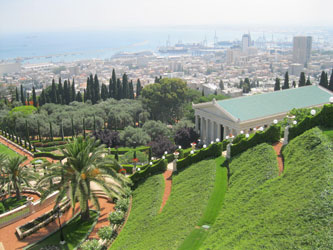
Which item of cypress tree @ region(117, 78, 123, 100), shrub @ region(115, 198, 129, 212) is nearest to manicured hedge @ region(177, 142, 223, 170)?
shrub @ region(115, 198, 129, 212)

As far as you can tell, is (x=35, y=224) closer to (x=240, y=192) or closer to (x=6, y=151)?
(x=240, y=192)

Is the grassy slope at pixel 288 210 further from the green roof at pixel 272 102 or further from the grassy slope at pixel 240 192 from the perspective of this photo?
the green roof at pixel 272 102

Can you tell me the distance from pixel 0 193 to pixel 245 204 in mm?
20707

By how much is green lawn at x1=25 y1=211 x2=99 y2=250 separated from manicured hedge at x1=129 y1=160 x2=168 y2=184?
6.56 m

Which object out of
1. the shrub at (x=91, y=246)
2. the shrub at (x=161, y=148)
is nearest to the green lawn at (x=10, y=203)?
the shrub at (x=91, y=246)

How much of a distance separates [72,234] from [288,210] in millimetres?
13678

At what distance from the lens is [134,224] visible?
869 inches

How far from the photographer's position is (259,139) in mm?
27812

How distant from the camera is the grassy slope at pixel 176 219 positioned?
701 inches

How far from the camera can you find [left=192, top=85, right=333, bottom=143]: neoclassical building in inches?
1638

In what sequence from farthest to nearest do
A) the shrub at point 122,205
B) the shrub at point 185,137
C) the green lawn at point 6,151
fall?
the shrub at point 185,137 → the green lawn at point 6,151 → the shrub at point 122,205

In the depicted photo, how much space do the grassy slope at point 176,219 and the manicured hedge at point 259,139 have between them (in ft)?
10.3

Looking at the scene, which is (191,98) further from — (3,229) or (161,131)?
(3,229)

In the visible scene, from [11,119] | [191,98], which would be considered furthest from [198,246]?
[191,98]
